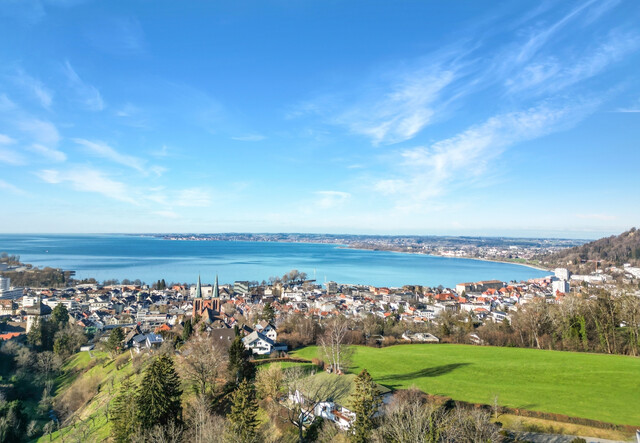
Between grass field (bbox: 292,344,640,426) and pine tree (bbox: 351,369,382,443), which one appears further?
grass field (bbox: 292,344,640,426)

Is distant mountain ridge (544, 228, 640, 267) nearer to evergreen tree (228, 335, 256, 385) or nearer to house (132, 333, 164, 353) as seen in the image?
evergreen tree (228, 335, 256, 385)

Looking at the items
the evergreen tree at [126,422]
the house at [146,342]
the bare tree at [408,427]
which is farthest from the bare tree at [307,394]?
the house at [146,342]

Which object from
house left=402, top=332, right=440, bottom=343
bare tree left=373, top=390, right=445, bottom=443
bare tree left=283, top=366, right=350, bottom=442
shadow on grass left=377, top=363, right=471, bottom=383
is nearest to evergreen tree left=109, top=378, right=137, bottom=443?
bare tree left=283, top=366, right=350, bottom=442

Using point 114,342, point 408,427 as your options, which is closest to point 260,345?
point 114,342

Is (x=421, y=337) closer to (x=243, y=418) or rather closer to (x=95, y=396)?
(x=243, y=418)

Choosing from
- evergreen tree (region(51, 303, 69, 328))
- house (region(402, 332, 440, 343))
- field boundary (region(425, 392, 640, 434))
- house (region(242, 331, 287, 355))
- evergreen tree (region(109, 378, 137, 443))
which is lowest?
evergreen tree (region(51, 303, 69, 328))

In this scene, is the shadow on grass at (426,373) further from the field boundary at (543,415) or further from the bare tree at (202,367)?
the bare tree at (202,367)
